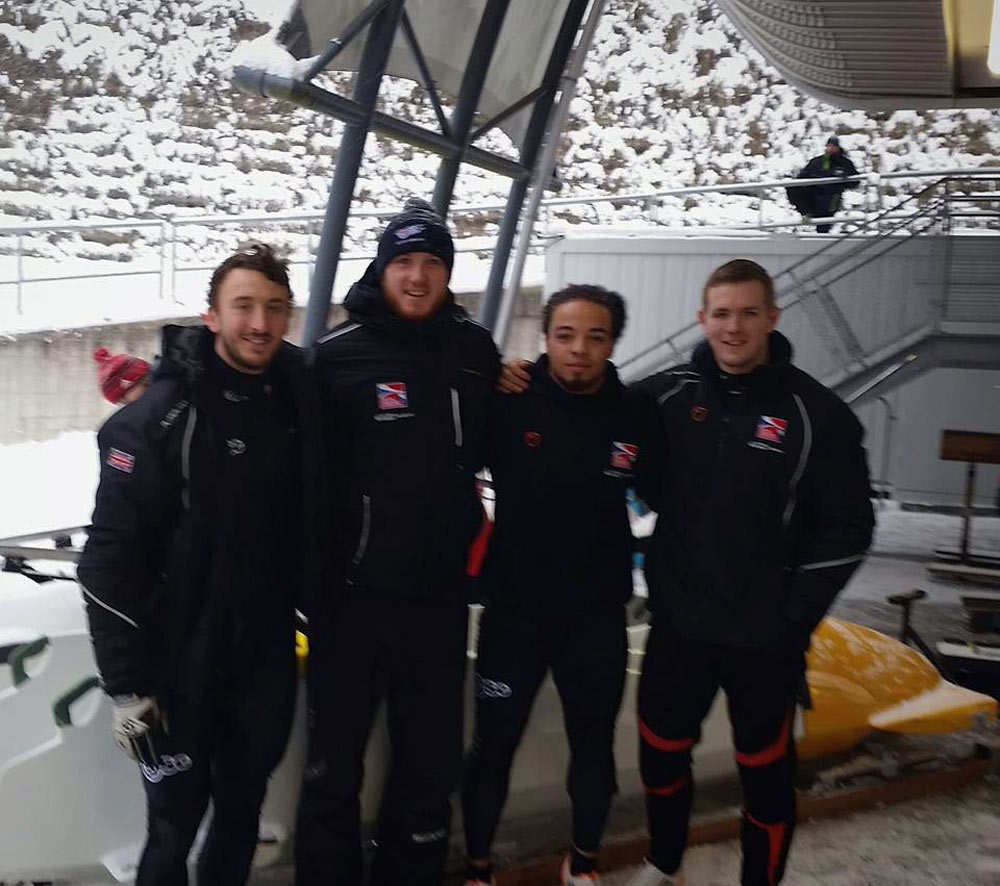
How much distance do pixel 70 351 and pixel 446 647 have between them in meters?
7.20

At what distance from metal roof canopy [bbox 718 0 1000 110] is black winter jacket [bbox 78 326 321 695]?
5945mm

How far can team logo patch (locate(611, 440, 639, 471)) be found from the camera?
221cm

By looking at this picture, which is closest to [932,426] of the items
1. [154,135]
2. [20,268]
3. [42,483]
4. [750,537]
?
[42,483]

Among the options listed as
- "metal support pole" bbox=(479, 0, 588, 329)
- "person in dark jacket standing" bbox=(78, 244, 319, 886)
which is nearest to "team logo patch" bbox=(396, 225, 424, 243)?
"person in dark jacket standing" bbox=(78, 244, 319, 886)

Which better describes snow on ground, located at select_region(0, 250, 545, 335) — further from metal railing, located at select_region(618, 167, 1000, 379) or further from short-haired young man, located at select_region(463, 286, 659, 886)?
short-haired young man, located at select_region(463, 286, 659, 886)

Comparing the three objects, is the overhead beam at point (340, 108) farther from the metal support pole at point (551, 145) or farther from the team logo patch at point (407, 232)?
the team logo patch at point (407, 232)

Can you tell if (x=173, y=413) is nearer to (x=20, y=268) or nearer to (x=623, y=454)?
(x=623, y=454)

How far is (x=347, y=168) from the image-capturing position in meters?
3.70

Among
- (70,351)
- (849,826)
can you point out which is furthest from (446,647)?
(70,351)

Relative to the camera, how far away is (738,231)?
10.2 m

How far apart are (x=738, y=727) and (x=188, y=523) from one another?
128cm

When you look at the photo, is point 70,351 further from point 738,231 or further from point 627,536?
point 627,536

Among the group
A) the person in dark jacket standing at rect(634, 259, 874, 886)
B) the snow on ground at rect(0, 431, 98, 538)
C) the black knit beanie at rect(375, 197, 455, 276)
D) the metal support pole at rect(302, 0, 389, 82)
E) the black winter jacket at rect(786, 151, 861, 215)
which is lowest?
the snow on ground at rect(0, 431, 98, 538)

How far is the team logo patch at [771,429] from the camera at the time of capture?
2.12m
